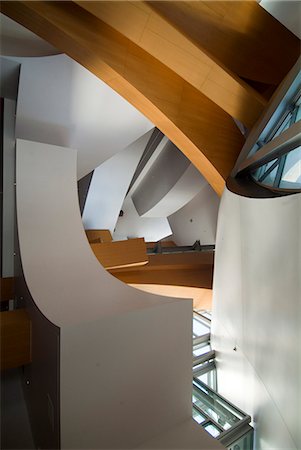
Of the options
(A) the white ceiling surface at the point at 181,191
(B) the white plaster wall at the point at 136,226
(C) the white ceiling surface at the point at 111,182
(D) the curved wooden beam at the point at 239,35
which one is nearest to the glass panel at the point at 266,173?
(D) the curved wooden beam at the point at 239,35

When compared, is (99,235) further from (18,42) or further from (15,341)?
(15,341)

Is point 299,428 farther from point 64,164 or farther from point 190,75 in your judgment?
point 190,75

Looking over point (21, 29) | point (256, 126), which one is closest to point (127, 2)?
point (21, 29)

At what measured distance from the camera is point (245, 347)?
3.81 m

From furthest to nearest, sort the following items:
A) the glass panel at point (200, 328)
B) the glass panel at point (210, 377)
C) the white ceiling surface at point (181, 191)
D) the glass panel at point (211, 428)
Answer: the white ceiling surface at point (181, 191) → the glass panel at point (200, 328) → the glass panel at point (210, 377) → the glass panel at point (211, 428)

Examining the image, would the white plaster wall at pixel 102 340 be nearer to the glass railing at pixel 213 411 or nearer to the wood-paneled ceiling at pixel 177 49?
the glass railing at pixel 213 411

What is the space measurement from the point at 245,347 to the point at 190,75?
436 cm

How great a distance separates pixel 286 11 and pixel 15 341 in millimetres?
5409

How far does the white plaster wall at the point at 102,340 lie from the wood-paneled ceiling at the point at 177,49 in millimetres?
2209

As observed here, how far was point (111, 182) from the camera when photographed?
8.96m

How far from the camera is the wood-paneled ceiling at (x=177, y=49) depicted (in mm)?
3450

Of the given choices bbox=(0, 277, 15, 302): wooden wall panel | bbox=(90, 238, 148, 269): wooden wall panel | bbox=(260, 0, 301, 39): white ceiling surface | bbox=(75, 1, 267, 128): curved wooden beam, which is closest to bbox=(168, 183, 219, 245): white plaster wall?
bbox=(90, 238, 148, 269): wooden wall panel

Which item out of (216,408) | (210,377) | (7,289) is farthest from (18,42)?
(210,377)

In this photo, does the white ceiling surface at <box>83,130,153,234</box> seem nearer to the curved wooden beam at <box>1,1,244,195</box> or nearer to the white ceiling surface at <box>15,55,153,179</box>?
the white ceiling surface at <box>15,55,153,179</box>
